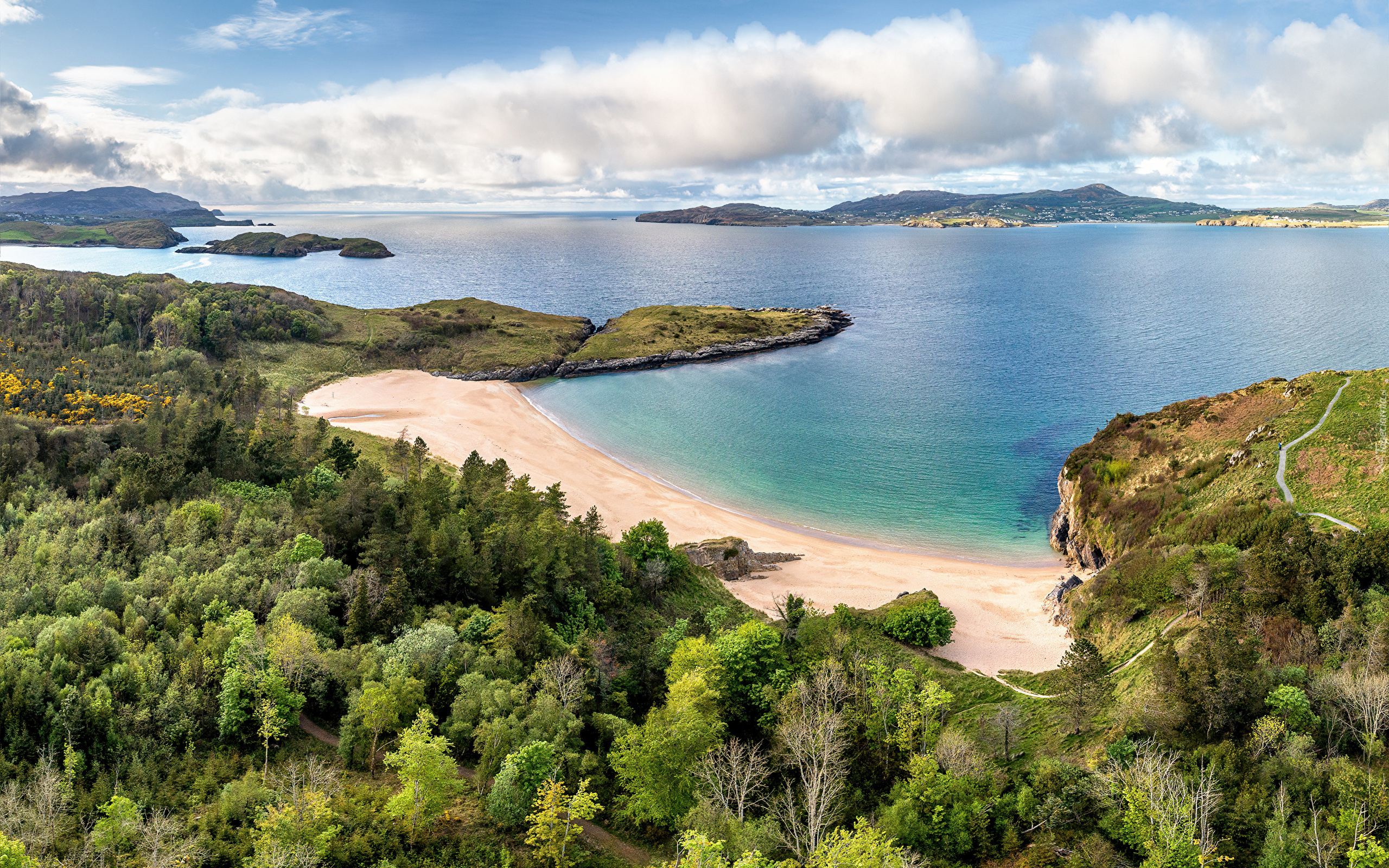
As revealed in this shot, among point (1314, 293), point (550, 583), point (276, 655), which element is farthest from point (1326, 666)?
point (1314, 293)

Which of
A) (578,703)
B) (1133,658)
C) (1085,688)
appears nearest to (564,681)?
(578,703)

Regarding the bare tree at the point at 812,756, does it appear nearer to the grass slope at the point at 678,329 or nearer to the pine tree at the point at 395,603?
the pine tree at the point at 395,603

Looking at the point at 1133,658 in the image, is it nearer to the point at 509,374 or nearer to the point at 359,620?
the point at 359,620

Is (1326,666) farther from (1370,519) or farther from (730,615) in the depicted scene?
(730,615)

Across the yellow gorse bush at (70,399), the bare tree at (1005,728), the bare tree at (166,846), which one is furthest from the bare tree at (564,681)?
the yellow gorse bush at (70,399)

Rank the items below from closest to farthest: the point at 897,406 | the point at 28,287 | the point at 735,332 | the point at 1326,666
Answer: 1. the point at 1326,666
2. the point at 28,287
3. the point at 897,406
4. the point at 735,332

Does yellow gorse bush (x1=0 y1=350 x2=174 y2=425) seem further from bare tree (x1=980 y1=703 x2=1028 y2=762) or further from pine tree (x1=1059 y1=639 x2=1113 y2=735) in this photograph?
pine tree (x1=1059 y1=639 x2=1113 y2=735)
